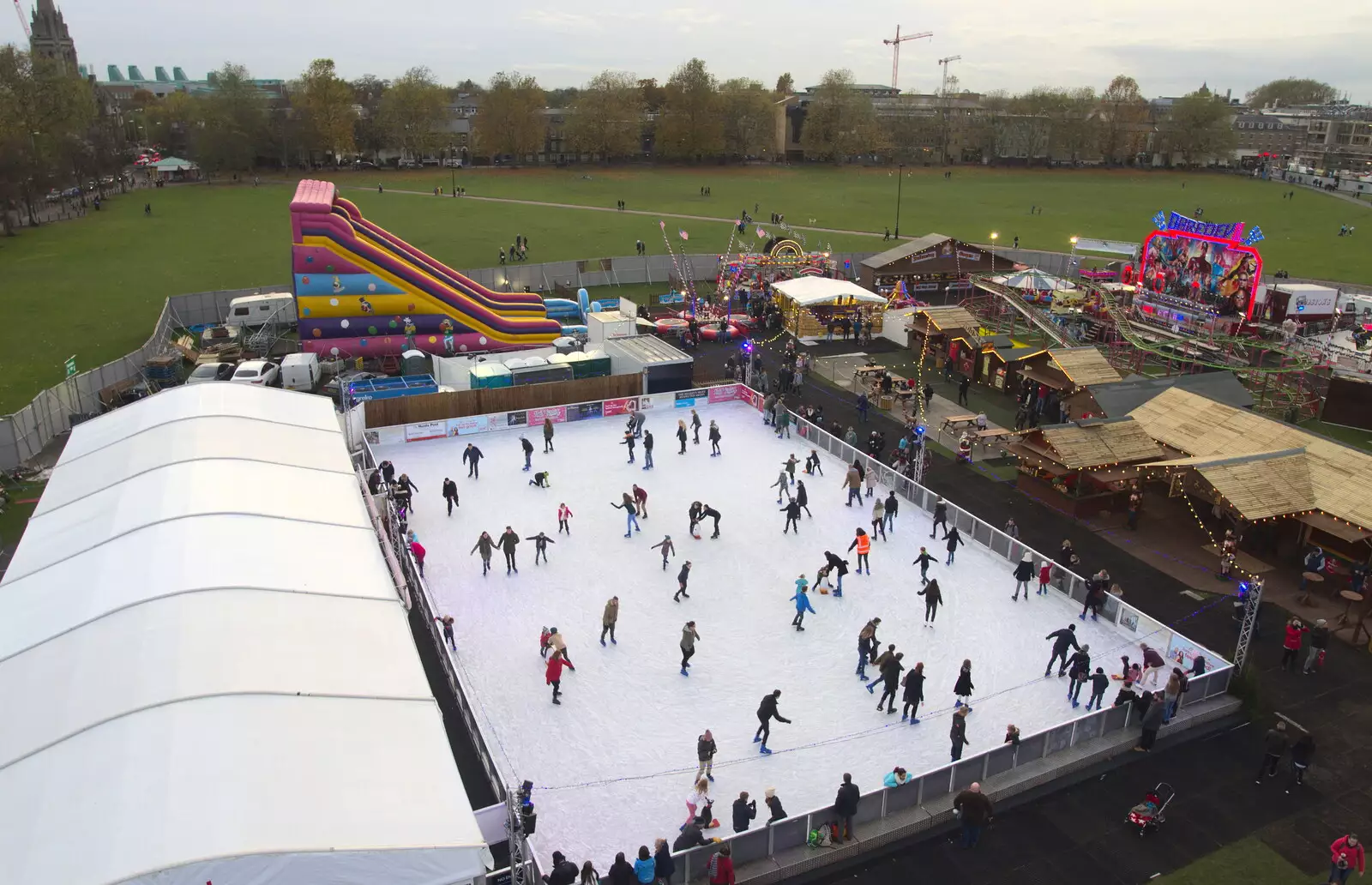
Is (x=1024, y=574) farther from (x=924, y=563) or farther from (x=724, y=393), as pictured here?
(x=724, y=393)

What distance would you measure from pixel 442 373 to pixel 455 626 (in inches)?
587

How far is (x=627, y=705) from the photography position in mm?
14555

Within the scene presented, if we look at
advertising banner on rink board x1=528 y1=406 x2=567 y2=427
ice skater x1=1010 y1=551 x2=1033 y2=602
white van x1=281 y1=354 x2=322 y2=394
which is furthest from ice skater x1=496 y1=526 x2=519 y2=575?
white van x1=281 y1=354 x2=322 y2=394

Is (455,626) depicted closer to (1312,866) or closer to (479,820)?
(479,820)

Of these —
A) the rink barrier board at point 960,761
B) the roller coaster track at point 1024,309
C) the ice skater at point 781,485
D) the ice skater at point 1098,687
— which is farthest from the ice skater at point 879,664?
the roller coaster track at point 1024,309

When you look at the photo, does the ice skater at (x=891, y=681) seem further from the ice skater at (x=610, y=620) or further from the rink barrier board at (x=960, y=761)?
the ice skater at (x=610, y=620)

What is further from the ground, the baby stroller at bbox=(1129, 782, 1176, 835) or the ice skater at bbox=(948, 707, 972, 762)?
the ice skater at bbox=(948, 707, 972, 762)

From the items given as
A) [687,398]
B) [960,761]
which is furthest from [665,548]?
[687,398]

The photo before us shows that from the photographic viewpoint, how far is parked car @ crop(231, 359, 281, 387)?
28.7m

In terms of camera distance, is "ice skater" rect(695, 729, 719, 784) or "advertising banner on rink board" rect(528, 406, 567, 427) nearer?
"ice skater" rect(695, 729, 719, 784)

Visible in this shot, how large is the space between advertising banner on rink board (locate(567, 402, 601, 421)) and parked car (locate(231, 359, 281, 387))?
31.8 feet

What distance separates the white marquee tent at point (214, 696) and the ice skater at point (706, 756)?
11.8 feet

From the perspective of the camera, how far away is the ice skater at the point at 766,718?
1314 centimetres

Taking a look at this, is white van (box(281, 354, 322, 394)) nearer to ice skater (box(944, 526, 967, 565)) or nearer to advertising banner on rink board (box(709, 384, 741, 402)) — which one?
advertising banner on rink board (box(709, 384, 741, 402))
